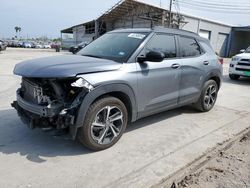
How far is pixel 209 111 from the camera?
640 centimetres

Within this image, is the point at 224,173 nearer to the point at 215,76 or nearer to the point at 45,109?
the point at 45,109

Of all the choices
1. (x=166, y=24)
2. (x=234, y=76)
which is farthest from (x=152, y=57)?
(x=166, y=24)

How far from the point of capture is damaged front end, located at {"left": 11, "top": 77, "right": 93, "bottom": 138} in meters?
3.50

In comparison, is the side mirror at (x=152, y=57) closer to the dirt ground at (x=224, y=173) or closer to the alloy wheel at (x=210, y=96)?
the dirt ground at (x=224, y=173)

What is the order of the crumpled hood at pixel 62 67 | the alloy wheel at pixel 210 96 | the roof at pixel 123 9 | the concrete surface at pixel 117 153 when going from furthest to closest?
the roof at pixel 123 9, the alloy wheel at pixel 210 96, the crumpled hood at pixel 62 67, the concrete surface at pixel 117 153

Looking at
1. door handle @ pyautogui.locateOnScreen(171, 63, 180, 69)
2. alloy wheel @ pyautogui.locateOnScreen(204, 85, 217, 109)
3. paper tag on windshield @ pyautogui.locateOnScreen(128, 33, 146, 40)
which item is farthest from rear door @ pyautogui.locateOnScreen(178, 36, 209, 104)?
paper tag on windshield @ pyautogui.locateOnScreen(128, 33, 146, 40)

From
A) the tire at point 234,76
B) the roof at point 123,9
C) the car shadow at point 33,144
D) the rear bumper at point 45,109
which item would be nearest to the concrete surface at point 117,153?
the car shadow at point 33,144

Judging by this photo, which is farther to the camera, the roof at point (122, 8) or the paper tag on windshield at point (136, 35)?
the roof at point (122, 8)

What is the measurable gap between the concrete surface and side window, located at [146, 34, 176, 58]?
1395 mm

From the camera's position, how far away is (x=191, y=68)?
212 inches

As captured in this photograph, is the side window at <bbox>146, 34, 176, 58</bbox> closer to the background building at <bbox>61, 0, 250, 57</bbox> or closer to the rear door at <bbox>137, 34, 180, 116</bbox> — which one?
the rear door at <bbox>137, 34, 180, 116</bbox>

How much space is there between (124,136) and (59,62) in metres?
1.65

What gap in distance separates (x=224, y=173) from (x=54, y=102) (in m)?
2.42

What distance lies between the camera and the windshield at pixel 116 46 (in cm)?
432
